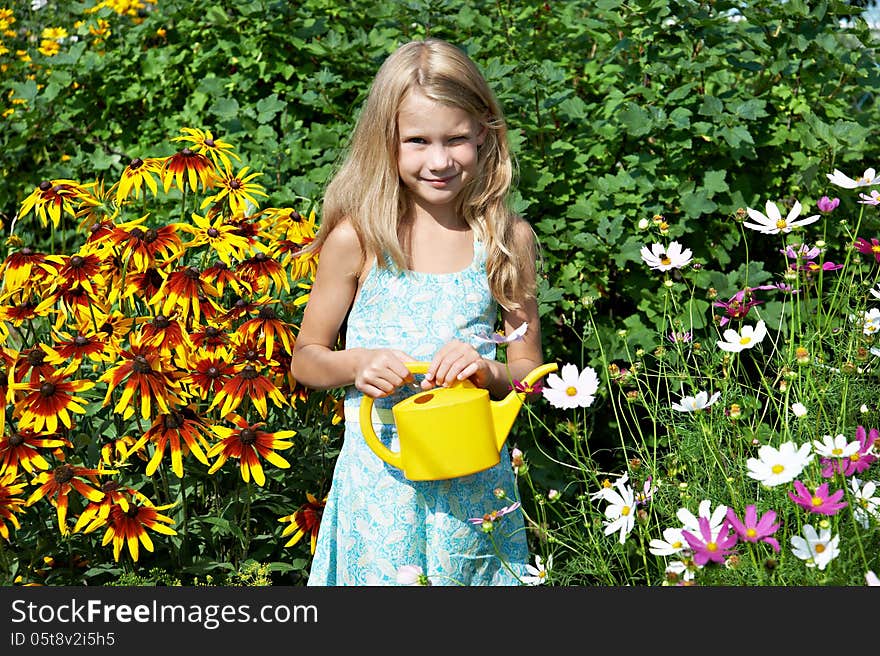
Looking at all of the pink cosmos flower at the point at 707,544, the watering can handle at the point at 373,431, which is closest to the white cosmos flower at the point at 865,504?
the pink cosmos flower at the point at 707,544

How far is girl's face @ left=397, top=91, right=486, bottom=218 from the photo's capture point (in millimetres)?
1857

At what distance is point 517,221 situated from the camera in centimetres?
203

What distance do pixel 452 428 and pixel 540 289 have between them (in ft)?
3.31

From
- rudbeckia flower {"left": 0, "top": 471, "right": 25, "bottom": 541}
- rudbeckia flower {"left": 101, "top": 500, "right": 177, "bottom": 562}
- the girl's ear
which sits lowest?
rudbeckia flower {"left": 101, "top": 500, "right": 177, "bottom": 562}

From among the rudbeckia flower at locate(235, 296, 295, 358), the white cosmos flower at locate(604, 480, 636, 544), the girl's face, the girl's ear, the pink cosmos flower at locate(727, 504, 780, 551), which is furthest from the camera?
the rudbeckia flower at locate(235, 296, 295, 358)

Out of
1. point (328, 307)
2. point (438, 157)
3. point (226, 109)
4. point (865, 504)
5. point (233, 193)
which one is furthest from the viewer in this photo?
point (226, 109)

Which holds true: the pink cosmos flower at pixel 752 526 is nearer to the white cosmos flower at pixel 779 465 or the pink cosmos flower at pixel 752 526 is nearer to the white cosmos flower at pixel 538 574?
the white cosmos flower at pixel 779 465

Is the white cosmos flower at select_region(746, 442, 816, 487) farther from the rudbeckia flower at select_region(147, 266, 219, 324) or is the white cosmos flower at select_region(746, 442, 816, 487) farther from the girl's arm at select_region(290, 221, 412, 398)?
the rudbeckia flower at select_region(147, 266, 219, 324)

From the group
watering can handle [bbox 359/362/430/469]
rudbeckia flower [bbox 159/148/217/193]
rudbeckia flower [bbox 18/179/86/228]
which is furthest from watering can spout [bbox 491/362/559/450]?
rudbeckia flower [bbox 18/179/86/228]

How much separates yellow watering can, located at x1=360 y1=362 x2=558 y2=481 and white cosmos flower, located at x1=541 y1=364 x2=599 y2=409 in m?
0.03

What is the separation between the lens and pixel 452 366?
5.47ft

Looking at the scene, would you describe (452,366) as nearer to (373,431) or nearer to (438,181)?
(373,431)

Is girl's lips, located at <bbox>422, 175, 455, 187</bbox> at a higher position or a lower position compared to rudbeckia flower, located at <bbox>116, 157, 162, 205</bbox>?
higher

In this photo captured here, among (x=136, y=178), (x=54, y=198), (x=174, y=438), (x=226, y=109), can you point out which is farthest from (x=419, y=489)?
(x=226, y=109)
